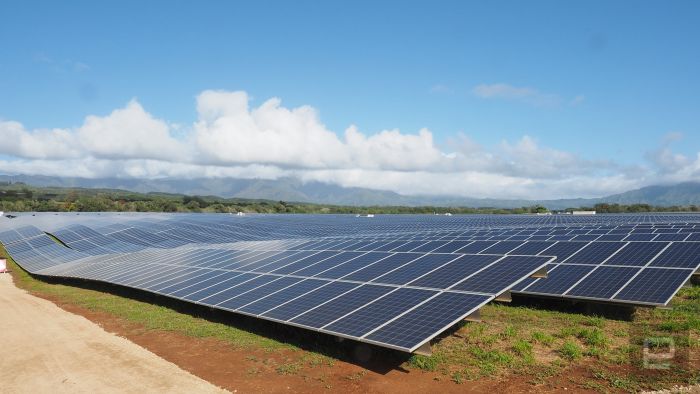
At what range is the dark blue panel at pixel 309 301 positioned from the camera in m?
14.7

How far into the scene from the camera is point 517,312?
61.3 feet

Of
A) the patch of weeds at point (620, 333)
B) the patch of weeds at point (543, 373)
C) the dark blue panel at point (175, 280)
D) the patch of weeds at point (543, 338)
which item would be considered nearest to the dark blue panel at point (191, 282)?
the dark blue panel at point (175, 280)

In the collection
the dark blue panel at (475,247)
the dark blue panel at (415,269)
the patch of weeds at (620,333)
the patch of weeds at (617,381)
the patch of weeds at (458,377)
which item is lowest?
the patch of weeds at (458,377)

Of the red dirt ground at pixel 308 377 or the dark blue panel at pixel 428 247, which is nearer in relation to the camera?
the red dirt ground at pixel 308 377

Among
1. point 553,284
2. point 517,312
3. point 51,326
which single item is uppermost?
point 553,284

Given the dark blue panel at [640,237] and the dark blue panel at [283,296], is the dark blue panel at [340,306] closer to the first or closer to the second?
the dark blue panel at [283,296]

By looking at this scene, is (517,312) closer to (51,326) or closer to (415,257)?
(415,257)

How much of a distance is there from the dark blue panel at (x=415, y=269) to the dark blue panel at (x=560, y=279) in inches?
154

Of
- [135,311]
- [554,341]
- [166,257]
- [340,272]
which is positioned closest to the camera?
[554,341]

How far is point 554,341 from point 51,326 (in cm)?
1971

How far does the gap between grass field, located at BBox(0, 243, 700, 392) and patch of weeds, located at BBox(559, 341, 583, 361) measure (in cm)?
3

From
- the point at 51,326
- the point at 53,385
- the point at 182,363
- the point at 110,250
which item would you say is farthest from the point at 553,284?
the point at 110,250

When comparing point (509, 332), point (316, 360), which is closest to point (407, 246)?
point (509, 332)

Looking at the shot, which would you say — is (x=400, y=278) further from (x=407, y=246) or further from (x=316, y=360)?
(x=407, y=246)
